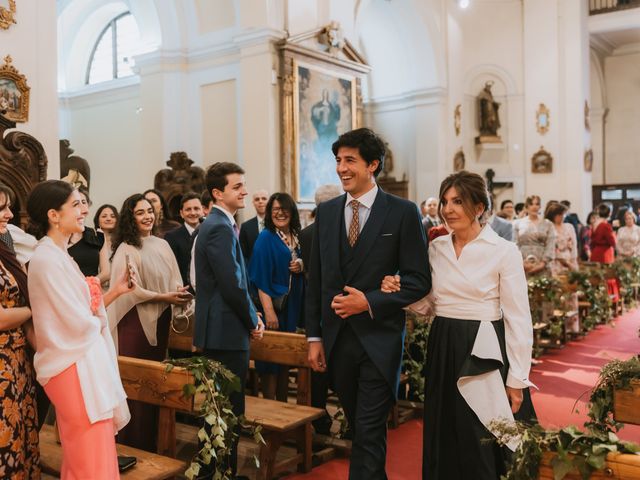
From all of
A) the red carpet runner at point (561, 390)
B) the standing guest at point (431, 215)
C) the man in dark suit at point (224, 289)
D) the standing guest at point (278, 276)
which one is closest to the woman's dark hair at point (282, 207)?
the standing guest at point (278, 276)

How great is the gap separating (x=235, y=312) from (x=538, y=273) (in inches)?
215

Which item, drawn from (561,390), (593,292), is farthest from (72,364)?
(593,292)

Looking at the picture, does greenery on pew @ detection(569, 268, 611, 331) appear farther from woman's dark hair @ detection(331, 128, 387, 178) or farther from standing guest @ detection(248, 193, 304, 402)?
woman's dark hair @ detection(331, 128, 387, 178)

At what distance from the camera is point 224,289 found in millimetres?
3518

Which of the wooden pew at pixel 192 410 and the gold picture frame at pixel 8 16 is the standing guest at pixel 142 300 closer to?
the wooden pew at pixel 192 410

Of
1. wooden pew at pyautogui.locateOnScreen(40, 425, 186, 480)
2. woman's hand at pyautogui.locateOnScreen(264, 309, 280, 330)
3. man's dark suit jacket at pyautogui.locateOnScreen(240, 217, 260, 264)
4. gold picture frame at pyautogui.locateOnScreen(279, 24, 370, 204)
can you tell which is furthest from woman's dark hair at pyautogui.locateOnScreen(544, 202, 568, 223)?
wooden pew at pyautogui.locateOnScreen(40, 425, 186, 480)

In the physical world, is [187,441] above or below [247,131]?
below

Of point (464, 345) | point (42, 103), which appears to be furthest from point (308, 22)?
point (464, 345)

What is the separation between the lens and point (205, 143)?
1046 centimetres

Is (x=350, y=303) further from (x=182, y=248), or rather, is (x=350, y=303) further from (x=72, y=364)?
(x=182, y=248)

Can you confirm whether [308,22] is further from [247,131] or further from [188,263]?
[188,263]

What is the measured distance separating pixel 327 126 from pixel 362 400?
803 centimetres

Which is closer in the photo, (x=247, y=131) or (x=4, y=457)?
(x=4, y=457)

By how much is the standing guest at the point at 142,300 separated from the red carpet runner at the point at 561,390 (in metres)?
1.01
